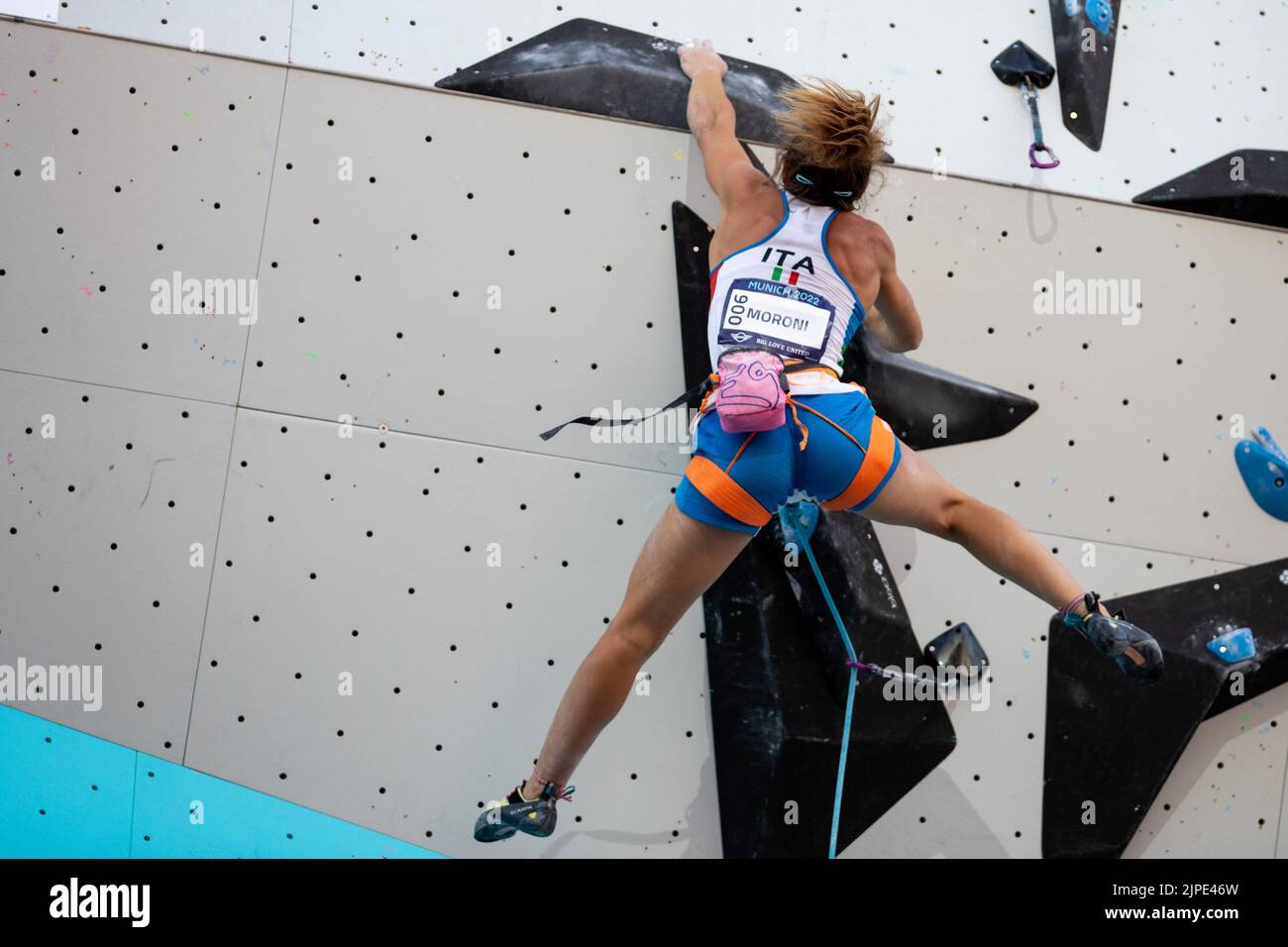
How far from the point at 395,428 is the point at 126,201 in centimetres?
91

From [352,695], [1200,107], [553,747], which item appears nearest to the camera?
[553,747]

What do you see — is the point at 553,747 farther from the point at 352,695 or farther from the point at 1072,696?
the point at 1072,696

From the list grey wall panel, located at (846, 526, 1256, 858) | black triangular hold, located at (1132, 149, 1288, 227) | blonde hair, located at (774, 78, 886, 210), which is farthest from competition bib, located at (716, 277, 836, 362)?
black triangular hold, located at (1132, 149, 1288, 227)

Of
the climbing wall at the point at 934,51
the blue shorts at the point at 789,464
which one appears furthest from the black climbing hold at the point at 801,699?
the climbing wall at the point at 934,51

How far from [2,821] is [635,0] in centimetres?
266

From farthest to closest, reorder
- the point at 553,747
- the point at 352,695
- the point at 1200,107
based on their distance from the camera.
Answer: the point at 1200,107, the point at 352,695, the point at 553,747

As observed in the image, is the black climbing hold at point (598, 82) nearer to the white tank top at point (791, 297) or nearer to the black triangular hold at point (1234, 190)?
the white tank top at point (791, 297)

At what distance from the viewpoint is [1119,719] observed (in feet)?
9.71

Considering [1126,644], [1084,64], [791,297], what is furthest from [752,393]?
[1084,64]

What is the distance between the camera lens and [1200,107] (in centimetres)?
311

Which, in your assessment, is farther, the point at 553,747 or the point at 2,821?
the point at 2,821

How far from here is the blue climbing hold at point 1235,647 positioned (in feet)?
9.67

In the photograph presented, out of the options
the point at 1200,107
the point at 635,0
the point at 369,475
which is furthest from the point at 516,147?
the point at 1200,107

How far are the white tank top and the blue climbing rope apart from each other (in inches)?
20.7
